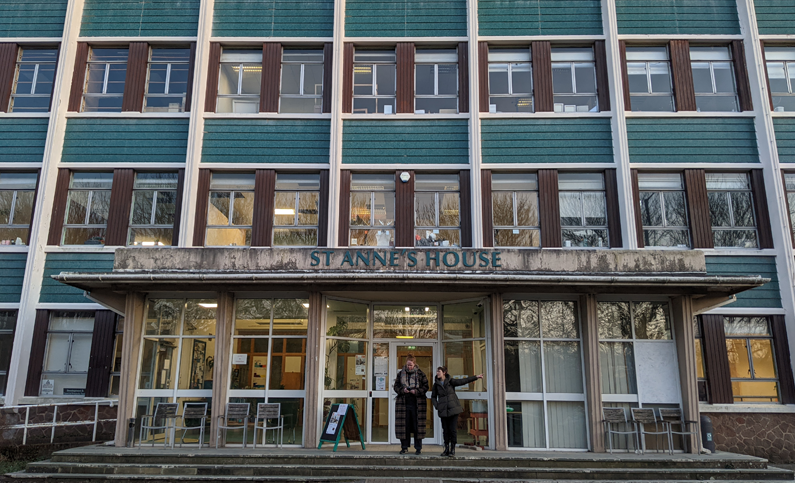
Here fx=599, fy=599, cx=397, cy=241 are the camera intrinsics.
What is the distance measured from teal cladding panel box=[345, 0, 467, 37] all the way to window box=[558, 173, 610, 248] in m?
4.84

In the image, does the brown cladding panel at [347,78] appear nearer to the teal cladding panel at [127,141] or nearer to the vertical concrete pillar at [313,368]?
the teal cladding panel at [127,141]

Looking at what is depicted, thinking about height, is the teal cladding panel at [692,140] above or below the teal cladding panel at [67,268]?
above

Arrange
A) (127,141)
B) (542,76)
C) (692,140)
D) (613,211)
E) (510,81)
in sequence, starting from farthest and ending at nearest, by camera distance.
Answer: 1. (510,81)
2. (542,76)
3. (127,141)
4. (692,140)
5. (613,211)

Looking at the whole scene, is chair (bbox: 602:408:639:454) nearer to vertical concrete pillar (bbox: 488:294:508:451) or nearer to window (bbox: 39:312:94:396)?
vertical concrete pillar (bbox: 488:294:508:451)

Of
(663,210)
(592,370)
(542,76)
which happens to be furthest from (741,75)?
(592,370)

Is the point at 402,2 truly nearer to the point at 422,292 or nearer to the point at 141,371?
the point at 422,292

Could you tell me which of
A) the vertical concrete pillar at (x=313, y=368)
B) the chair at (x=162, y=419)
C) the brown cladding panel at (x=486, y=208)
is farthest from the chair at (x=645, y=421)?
the chair at (x=162, y=419)

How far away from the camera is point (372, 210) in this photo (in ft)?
48.3

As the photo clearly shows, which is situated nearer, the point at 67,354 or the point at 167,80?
the point at 67,354

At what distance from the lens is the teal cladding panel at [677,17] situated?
15.5 metres

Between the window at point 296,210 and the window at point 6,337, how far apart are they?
660cm

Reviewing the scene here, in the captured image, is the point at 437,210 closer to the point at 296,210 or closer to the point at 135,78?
the point at 296,210

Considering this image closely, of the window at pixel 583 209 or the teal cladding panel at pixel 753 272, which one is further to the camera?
the window at pixel 583 209

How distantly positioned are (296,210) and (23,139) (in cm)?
728
